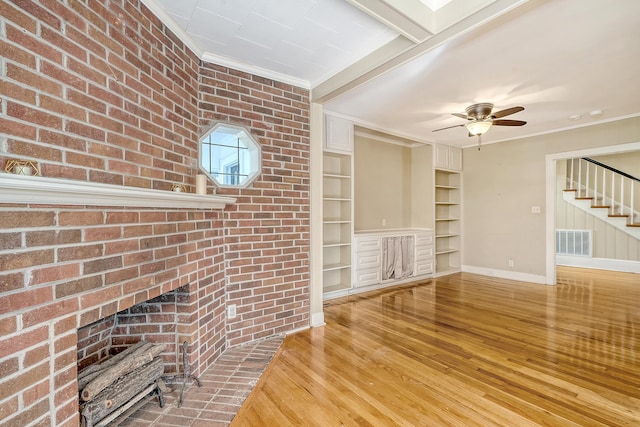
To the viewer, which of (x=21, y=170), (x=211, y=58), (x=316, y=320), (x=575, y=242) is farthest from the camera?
(x=575, y=242)

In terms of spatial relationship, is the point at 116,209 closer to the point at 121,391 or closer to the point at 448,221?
the point at 121,391

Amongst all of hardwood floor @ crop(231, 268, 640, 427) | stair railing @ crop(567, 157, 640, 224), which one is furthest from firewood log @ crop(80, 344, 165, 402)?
stair railing @ crop(567, 157, 640, 224)

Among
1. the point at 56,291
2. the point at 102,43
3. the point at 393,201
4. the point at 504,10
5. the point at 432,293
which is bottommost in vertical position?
the point at 432,293

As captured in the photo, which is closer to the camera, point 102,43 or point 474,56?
point 102,43

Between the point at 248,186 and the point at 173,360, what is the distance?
1.45 meters

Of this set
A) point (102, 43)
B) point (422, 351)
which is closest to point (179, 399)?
point (422, 351)

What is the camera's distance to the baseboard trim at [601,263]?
5.49m

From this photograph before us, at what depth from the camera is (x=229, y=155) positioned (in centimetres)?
255

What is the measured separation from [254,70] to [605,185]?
24.5ft

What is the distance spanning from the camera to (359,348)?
2547 millimetres

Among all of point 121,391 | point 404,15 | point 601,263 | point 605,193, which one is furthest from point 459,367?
point 605,193

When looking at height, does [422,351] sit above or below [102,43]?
below

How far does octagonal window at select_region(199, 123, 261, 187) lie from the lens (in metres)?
2.43

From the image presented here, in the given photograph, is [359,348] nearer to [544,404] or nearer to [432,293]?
[544,404]
